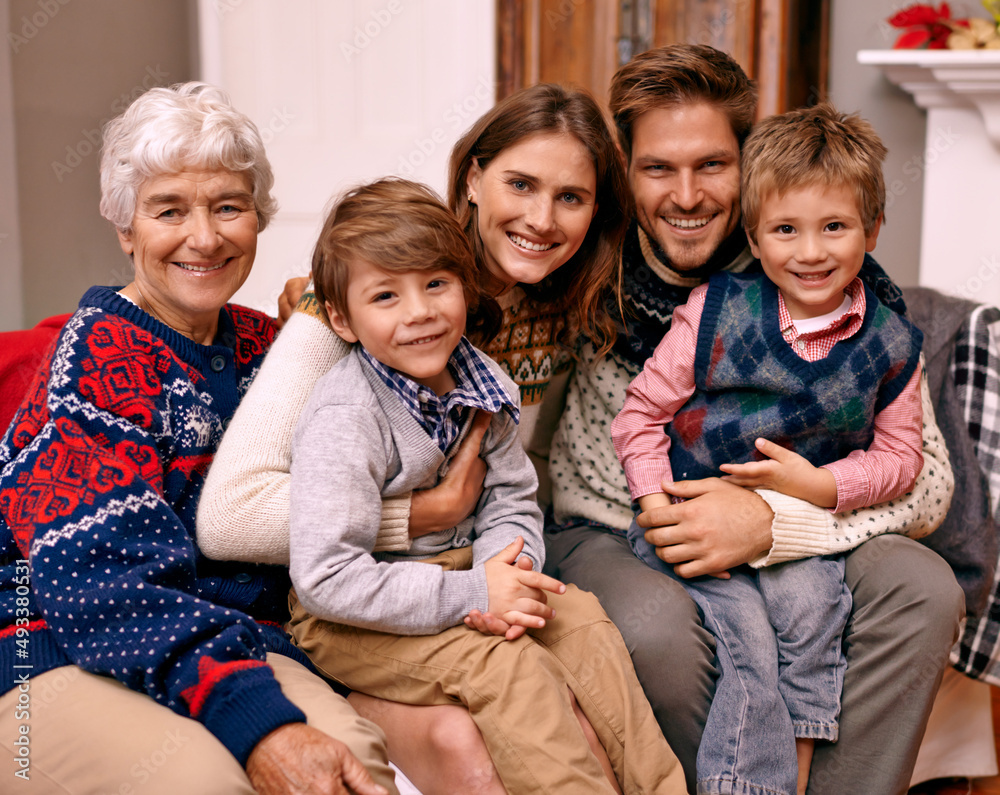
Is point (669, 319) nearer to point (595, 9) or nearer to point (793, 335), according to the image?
point (793, 335)

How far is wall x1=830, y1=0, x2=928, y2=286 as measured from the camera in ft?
9.52

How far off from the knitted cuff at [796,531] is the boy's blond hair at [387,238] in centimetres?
63

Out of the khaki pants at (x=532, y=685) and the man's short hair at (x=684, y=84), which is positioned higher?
the man's short hair at (x=684, y=84)

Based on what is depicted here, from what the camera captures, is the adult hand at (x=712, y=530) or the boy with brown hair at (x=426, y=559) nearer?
the boy with brown hair at (x=426, y=559)

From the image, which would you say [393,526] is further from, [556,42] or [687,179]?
[556,42]

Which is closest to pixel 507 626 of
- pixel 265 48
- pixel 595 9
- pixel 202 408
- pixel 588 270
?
pixel 202 408

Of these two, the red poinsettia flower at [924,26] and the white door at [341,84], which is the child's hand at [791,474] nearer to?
the red poinsettia flower at [924,26]

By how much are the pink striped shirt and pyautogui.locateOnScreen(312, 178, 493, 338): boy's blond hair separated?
0.42 m

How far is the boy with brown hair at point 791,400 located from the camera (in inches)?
55.7

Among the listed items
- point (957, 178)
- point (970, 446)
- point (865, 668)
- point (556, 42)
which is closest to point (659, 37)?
point (556, 42)

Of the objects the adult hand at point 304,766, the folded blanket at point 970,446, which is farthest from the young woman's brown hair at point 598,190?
the adult hand at point 304,766

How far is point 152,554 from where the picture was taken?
1.17m

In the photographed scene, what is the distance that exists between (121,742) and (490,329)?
0.83 m

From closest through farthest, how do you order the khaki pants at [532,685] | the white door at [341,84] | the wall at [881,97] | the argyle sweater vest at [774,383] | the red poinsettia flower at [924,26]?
the khaki pants at [532,685]
the argyle sweater vest at [774,383]
the red poinsettia flower at [924,26]
the wall at [881,97]
the white door at [341,84]
